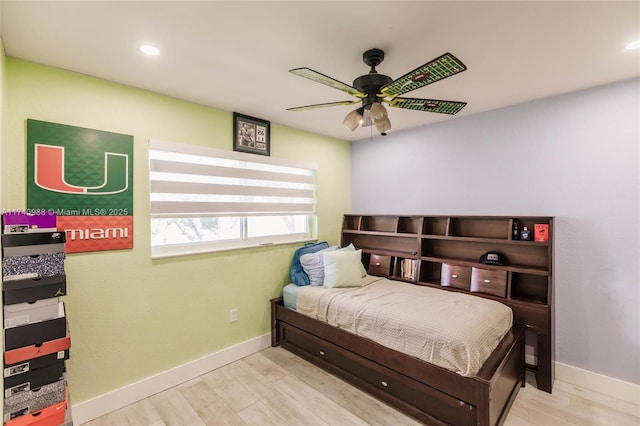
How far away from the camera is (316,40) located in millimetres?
1741

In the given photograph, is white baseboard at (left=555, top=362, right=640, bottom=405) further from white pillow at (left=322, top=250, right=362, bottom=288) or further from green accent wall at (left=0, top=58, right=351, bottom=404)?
green accent wall at (left=0, top=58, right=351, bottom=404)

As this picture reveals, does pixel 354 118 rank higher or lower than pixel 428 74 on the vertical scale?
lower

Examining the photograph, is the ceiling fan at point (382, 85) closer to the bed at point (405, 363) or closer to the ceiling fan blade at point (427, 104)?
the ceiling fan blade at point (427, 104)

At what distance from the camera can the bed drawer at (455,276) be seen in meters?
2.98

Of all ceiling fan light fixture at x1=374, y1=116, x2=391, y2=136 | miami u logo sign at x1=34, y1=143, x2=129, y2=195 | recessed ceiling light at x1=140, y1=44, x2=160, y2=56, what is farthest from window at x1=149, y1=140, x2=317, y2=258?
ceiling fan light fixture at x1=374, y1=116, x2=391, y2=136

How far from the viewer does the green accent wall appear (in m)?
1.98

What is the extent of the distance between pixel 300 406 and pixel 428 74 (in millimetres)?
2443

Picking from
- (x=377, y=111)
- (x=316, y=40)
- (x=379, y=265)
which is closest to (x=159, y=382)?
(x=379, y=265)

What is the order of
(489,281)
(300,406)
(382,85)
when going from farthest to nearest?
(489,281) < (300,406) < (382,85)

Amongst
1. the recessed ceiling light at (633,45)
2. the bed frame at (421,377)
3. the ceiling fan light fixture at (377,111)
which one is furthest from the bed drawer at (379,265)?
the recessed ceiling light at (633,45)

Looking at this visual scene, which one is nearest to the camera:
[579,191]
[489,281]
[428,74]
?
[428,74]

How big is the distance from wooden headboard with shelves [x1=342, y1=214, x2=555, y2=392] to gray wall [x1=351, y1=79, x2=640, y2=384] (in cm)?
15

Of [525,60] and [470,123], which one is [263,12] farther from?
[470,123]

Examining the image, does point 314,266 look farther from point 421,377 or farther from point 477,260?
point 477,260
